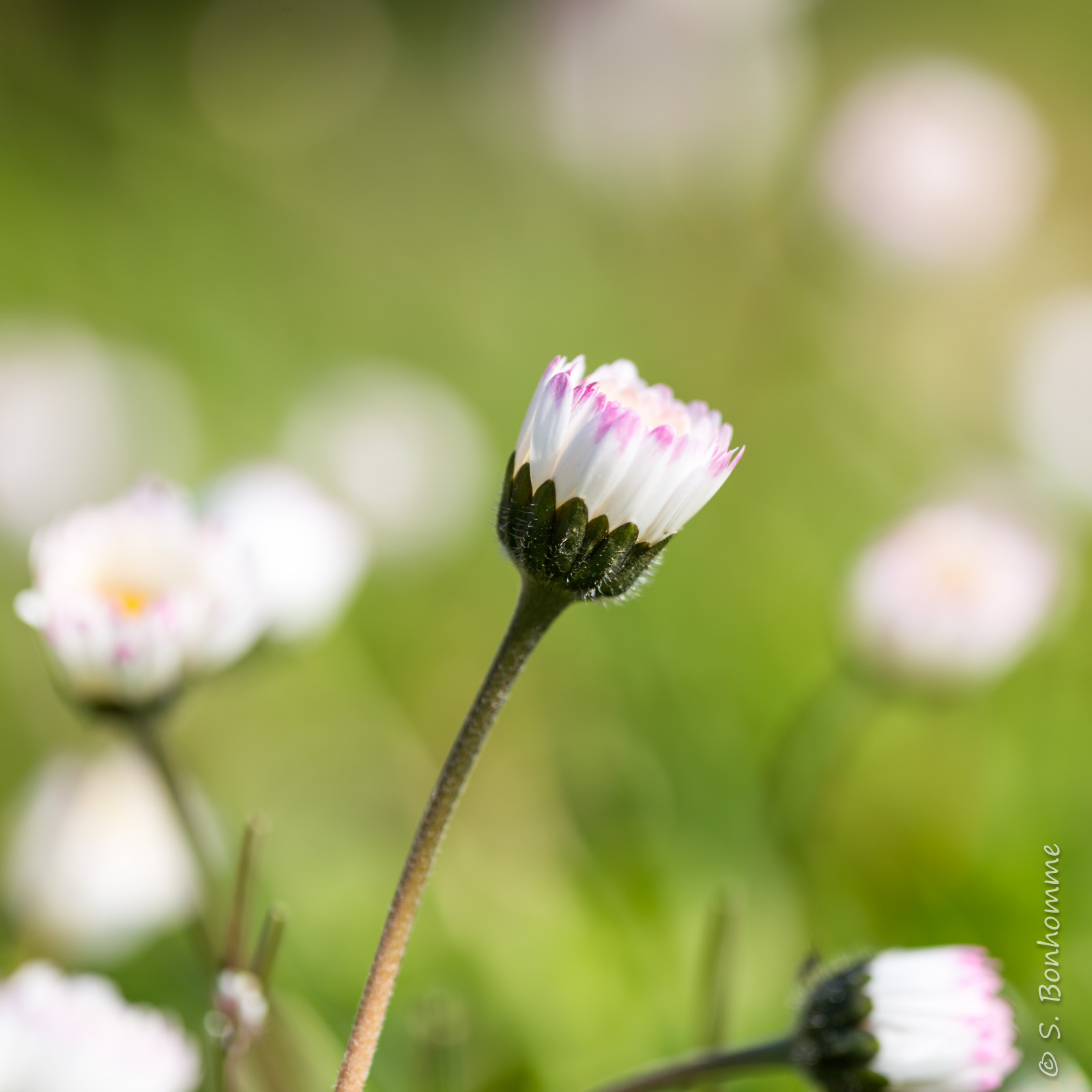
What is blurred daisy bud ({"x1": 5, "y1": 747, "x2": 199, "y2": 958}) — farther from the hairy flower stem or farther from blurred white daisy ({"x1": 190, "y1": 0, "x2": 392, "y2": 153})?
blurred white daisy ({"x1": 190, "y1": 0, "x2": 392, "y2": 153})

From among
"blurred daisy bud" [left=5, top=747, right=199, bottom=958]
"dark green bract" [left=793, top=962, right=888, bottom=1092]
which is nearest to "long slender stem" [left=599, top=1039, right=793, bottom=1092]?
"dark green bract" [left=793, top=962, right=888, bottom=1092]

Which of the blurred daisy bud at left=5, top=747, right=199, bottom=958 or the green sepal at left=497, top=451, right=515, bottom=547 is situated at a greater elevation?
the blurred daisy bud at left=5, top=747, right=199, bottom=958

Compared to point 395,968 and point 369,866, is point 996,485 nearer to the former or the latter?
point 369,866

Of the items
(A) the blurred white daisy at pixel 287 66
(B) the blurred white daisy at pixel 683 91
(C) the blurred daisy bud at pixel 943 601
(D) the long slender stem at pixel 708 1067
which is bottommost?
(D) the long slender stem at pixel 708 1067

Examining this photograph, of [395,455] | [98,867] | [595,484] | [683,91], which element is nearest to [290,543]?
[98,867]

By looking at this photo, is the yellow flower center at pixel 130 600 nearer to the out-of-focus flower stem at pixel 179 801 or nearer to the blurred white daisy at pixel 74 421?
the out-of-focus flower stem at pixel 179 801

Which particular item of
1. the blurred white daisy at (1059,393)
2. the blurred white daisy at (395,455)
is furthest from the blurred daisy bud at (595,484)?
the blurred white daisy at (1059,393)
